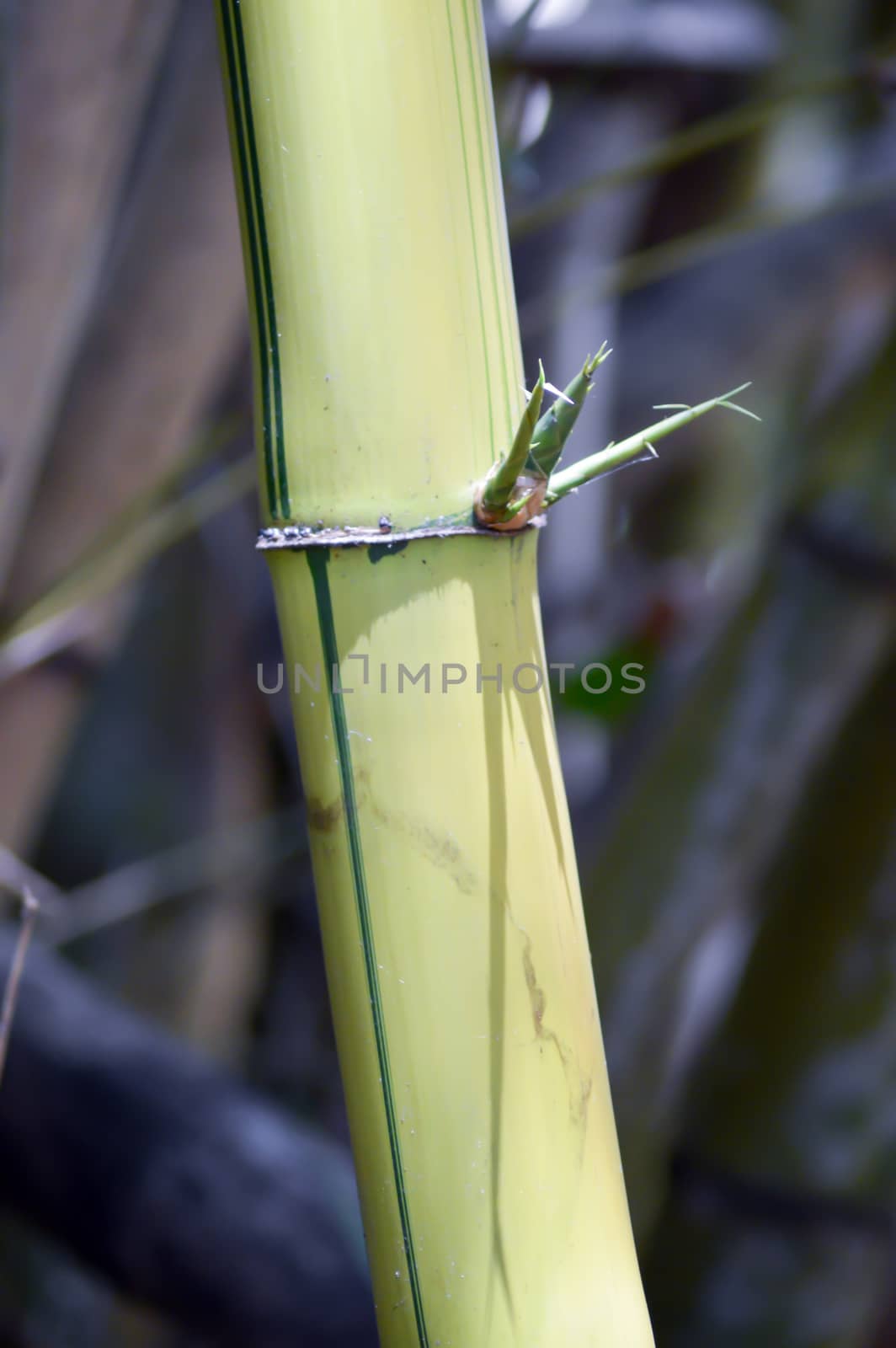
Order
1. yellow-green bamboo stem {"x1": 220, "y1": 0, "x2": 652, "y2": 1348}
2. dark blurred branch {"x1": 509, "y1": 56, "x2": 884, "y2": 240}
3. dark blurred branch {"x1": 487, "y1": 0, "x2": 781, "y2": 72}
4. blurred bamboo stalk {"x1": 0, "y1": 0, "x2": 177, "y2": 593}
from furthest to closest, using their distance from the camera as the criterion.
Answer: dark blurred branch {"x1": 487, "y1": 0, "x2": 781, "y2": 72} → blurred bamboo stalk {"x1": 0, "y1": 0, "x2": 177, "y2": 593} → dark blurred branch {"x1": 509, "y1": 56, "x2": 884, "y2": 240} → yellow-green bamboo stem {"x1": 220, "y1": 0, "x2": 652, "y2": 1348}

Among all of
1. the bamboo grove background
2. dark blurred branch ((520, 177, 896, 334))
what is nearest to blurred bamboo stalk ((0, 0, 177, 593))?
the bamboo grove background

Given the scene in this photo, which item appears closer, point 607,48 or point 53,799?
point 607,48

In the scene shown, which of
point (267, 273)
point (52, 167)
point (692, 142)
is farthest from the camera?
point (52, 167)

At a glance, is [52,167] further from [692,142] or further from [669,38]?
[669,38]

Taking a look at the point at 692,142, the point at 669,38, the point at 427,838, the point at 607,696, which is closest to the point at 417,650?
the point at 427,838

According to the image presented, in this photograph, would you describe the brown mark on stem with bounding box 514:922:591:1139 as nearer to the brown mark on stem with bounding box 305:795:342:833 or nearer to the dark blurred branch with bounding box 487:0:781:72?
the brown mark on stem with bounding box 305:795:342:833

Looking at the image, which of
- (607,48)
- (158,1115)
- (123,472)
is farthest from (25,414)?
(607,48)

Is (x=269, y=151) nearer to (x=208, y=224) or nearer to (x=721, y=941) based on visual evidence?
(x=208, y=224)
